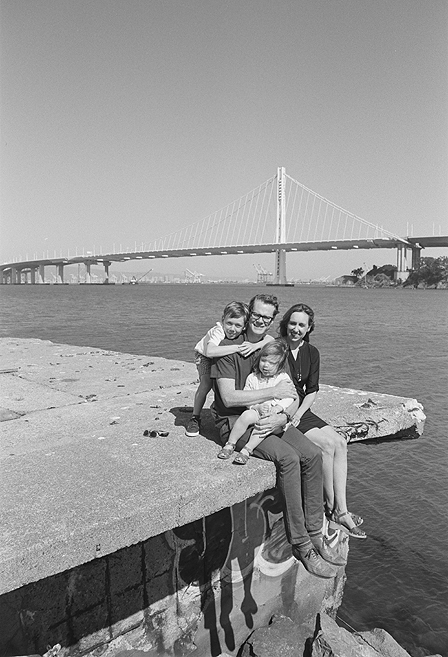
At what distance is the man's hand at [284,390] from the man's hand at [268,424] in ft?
0.42

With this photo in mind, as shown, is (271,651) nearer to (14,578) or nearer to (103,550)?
(103,550)

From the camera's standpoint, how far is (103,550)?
2.14m

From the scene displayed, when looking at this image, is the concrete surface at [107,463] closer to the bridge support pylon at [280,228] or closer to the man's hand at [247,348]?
the man's hand at [247,348]

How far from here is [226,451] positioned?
298 centimetres

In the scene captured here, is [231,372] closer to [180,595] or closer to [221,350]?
[221,350]

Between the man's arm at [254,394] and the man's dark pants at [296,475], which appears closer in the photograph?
the man's dark pants at [296,475]

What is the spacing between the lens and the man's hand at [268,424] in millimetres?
3049

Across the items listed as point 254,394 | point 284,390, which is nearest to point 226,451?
point 254,394

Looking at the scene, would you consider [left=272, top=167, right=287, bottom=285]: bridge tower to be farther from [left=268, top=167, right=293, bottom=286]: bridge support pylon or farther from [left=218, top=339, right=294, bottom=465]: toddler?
[left=218, top=339, right=294, bottom=465]: toddler

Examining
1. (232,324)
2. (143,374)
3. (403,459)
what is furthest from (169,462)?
(403,459)

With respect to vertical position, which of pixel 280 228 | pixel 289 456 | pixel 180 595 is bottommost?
pixel 180 595

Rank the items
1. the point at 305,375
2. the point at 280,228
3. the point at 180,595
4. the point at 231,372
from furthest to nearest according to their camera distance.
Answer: the point at 280,228 → the point at 305,375 → the point at 231,372 → the point at 180,595

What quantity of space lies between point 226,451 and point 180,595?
1001 mm

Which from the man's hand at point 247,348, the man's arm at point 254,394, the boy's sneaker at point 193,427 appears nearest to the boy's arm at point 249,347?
the man's hand at point 247,348
